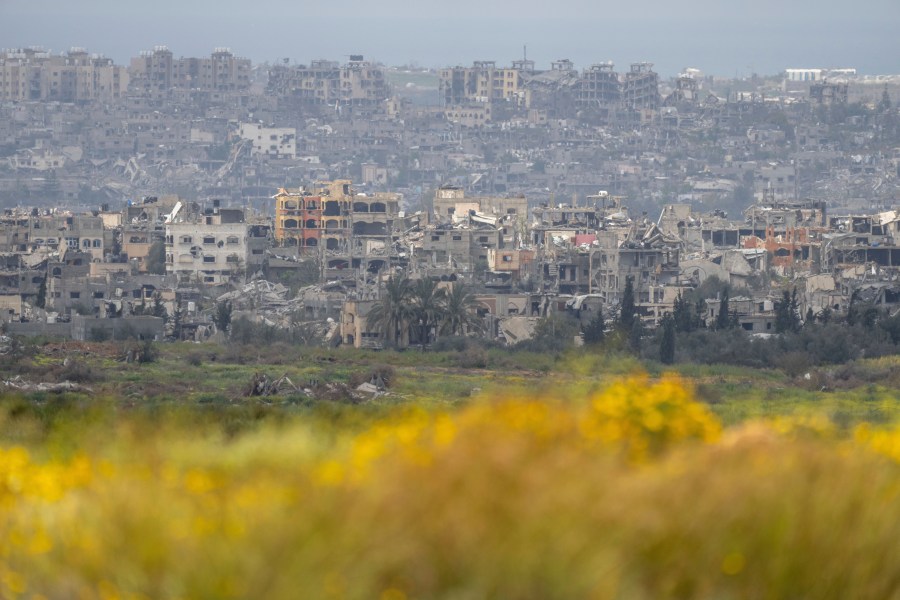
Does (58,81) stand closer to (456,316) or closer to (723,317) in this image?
(456,316)

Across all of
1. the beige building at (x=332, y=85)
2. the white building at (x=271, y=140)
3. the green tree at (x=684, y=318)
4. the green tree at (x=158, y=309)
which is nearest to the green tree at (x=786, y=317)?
the green tree at (x=684, y=318)

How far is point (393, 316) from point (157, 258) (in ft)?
69.1

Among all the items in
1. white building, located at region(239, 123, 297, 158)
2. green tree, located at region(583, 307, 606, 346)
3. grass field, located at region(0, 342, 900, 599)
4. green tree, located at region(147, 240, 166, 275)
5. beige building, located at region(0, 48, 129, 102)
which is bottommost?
green tree, located at region(147, 240, 166, 275)

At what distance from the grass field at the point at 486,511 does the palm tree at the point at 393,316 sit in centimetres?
3220

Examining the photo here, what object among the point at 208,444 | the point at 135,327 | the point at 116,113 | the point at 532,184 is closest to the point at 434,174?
the point at 532,184

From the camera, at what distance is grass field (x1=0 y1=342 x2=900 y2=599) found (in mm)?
7121

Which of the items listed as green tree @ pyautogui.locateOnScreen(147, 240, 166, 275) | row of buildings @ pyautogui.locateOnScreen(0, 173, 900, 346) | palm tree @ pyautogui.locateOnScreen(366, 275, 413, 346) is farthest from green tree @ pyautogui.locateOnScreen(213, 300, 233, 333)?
green tree @ pyautogui.locateOnScreen(147, 240, 166, 275)

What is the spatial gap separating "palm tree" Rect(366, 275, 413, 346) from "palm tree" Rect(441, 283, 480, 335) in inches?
29.3

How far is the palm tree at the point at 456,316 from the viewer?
138 feet

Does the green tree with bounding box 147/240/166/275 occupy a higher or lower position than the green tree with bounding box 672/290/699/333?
lower

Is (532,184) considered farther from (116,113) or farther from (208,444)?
(208,444)

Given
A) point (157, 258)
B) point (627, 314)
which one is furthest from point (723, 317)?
point (157, 258)

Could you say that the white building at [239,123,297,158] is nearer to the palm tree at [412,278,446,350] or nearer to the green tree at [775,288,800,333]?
the green tree at [775,288,800,333]

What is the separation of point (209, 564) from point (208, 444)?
9.45 feet
